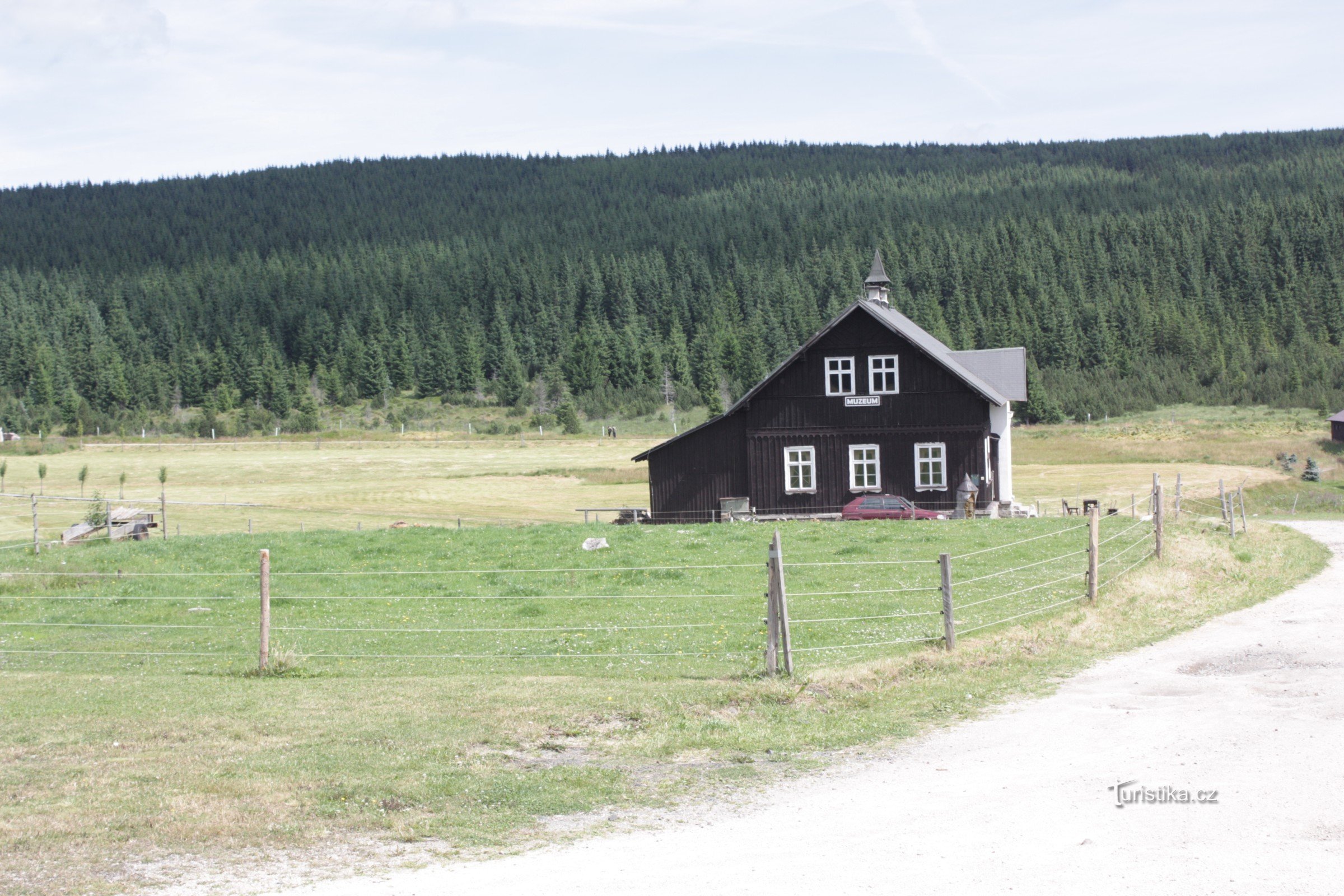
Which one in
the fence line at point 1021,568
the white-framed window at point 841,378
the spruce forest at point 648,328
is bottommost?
the fence line at point 1021,568

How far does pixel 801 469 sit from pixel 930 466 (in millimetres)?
4602

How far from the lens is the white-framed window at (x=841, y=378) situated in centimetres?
4334

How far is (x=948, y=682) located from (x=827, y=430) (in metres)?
29.1

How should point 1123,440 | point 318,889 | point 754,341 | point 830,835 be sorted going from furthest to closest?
point 754,341
point 1123,440
point 830,835
point 318,889

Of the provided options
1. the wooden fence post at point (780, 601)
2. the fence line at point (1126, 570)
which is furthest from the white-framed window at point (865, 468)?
the wooden fence post at point (780, 601)

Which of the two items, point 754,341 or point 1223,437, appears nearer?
point 1223,437

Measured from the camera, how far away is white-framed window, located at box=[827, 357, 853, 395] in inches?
1706

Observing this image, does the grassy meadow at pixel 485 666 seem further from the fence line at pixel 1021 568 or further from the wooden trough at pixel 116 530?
the wooden trough at pixel 116 530

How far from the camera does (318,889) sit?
7.89m

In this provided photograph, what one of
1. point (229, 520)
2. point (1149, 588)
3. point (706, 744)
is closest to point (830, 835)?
point (706, 744)

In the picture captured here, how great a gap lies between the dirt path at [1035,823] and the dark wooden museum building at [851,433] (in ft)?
96.3

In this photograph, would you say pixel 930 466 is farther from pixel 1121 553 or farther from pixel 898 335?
pixel 1121 553

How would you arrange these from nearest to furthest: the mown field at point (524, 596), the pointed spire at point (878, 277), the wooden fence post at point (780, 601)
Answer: the wooden fence post at point (780, 601), the mown field at point (524, 596), the pointed spire at point (878, 277)

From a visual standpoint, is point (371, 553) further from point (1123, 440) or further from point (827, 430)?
point (1123, 440)
